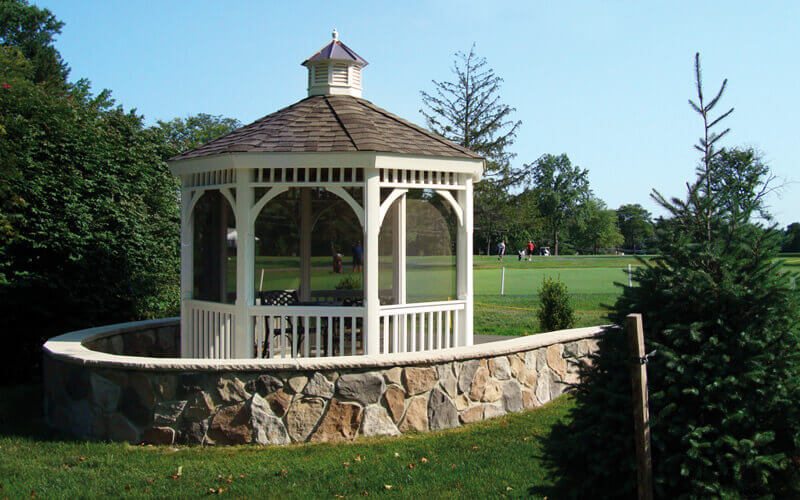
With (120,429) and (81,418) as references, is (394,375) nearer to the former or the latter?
(120,429)

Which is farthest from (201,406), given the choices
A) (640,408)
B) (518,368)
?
(640,408)

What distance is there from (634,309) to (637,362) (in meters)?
0.45

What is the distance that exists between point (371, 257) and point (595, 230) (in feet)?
261

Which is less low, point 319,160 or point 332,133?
point 332,133

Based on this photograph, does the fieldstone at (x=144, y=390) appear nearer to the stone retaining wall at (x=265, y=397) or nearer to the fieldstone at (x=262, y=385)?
the stone retaining wall at (x=265, y=397)

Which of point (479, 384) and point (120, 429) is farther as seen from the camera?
point (479, 384)

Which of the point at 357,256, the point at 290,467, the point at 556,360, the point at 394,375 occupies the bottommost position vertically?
the point at 290,467

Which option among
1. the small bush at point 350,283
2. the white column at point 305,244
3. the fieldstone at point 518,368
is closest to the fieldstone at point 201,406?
the fieldstone at point 518,368

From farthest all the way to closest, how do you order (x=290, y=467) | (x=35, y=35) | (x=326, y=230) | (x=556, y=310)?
(x=35, y=35) < (x=556, y=310) < (x=326, y=230) < (x=290, y=467)

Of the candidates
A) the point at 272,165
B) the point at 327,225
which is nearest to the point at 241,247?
the point at 272,165

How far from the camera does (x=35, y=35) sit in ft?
116

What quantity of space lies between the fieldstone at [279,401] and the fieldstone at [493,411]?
2.12m

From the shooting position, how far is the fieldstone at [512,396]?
24.4 feet

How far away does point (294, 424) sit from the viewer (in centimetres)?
633
